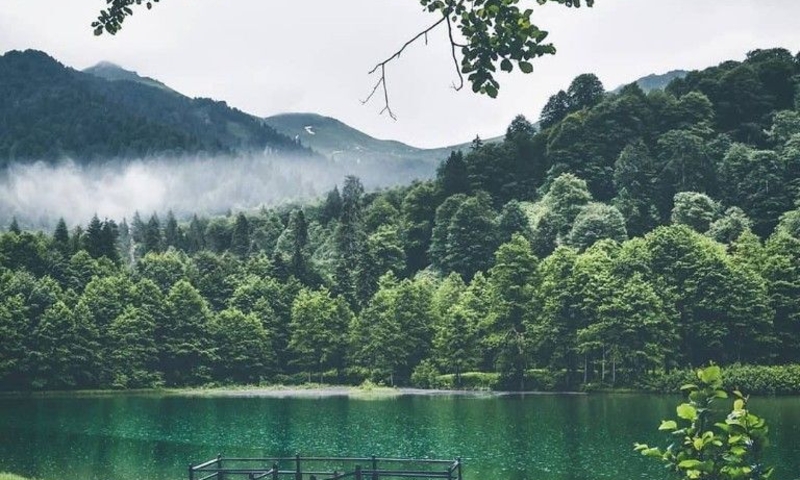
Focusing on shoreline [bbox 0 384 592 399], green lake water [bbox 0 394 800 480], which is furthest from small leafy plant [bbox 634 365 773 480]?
shoreline [bbox 0 384 592 399]

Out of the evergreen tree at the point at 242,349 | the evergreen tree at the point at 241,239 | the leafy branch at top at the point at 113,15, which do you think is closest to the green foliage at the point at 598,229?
the evergreen tree at the point at 242,349

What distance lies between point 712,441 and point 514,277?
8978cm

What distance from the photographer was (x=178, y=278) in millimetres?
125688

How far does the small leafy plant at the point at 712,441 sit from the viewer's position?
4316 mm

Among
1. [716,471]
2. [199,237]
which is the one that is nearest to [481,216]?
[199,237]

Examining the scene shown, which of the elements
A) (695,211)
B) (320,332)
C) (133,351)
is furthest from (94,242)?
(695,211)

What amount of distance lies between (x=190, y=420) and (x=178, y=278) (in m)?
63.4

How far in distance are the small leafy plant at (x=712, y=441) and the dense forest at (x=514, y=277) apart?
7758 centimetres

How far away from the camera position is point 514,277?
93.4m

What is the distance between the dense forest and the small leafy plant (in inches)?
3054

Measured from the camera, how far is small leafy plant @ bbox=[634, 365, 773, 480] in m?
4.32

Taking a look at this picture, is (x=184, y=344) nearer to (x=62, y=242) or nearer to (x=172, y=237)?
(x=62, y=242)

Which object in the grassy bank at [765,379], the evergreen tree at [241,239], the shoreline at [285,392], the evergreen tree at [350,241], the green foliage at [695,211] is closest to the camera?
the grassy bank at [765,379]

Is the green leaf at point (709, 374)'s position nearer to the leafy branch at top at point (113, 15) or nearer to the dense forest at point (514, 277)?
the leafy branch at top at point (113, 15)
